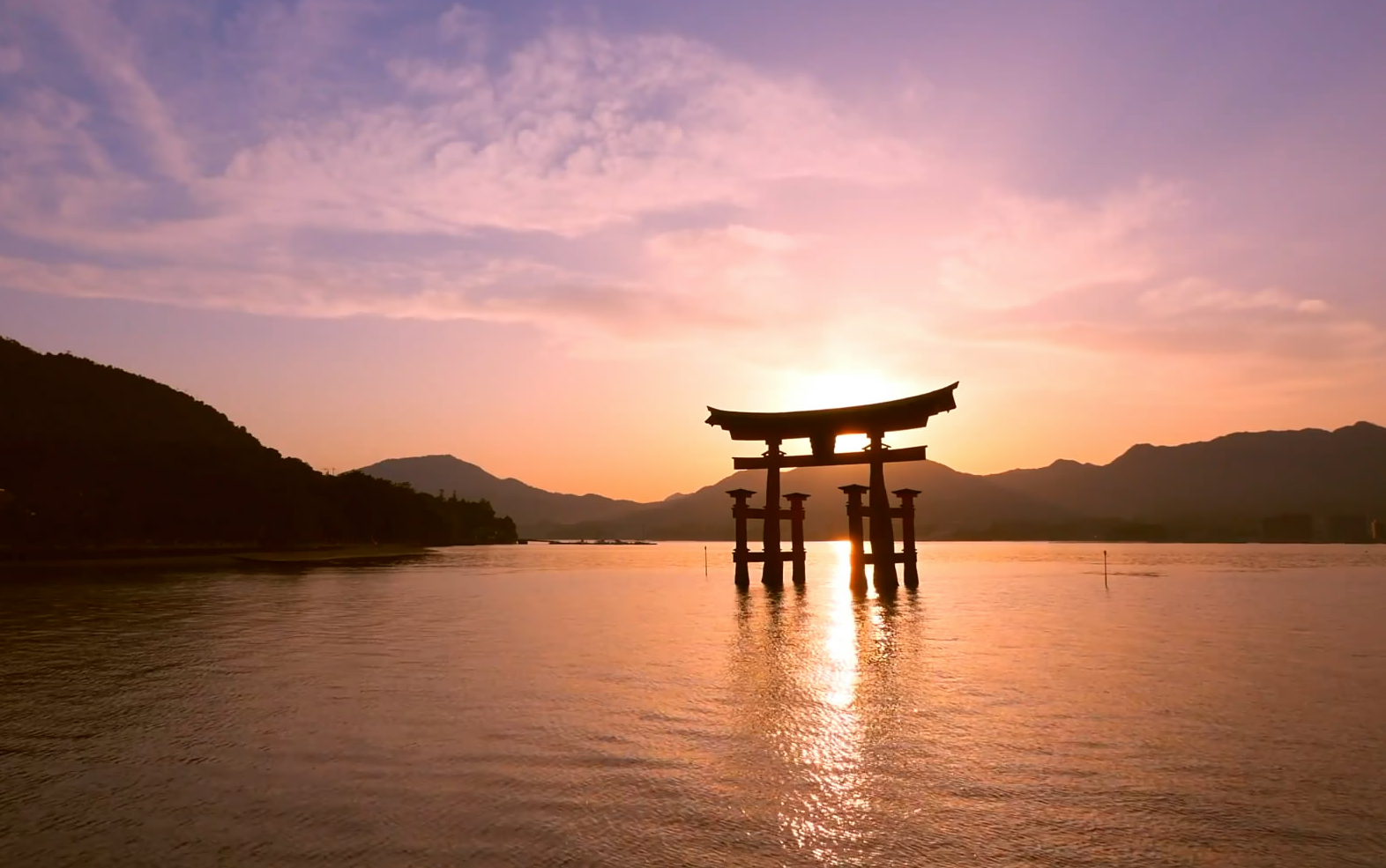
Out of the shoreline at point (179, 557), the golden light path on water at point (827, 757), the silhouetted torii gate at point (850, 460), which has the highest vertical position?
the silhouetted torii gate at point (850, 460)

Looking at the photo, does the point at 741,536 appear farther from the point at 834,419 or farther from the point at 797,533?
the point at 834,419

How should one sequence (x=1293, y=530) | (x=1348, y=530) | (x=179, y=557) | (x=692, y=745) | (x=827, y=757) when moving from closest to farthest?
(x=827, y=757) < (x=692, y=745) < (x=179, y=557) < (x=1293, y=530) < (x=1348, y=530)

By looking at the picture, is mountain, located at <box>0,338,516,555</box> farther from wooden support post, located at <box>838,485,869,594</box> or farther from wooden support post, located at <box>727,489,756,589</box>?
wooden support post, located at <box>838,485,869,594</box>

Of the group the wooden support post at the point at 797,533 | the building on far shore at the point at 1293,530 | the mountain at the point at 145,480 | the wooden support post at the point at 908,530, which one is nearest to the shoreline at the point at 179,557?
the mountain at the point at 145,480

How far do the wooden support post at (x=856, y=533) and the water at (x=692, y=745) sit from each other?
12462 millimetres

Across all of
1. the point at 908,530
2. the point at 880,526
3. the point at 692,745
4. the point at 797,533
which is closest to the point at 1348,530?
the point at 908,530

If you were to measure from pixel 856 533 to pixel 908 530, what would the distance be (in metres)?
2.73

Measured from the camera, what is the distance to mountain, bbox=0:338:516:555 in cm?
6912

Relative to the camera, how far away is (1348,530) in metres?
169

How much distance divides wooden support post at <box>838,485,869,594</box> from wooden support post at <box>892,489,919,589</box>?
1.76 m

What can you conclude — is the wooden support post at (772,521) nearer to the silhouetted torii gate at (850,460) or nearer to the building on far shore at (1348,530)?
the silhouetted torii gate at (850,460)

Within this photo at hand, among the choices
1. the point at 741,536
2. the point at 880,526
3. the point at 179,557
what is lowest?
the point at 179,557

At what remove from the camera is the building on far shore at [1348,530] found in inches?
6570

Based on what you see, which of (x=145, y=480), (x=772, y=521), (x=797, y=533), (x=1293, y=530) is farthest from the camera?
(x=1293, y=530)
